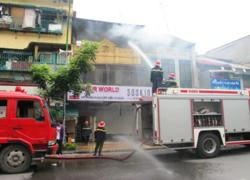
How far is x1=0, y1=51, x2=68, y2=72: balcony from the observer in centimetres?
1880

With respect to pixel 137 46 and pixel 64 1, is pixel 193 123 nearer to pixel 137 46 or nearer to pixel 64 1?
pixel 137 46

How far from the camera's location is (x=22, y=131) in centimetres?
937

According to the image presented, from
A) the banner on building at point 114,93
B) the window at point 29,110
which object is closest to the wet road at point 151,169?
the window at point 29,110

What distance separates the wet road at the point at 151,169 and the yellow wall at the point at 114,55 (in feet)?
31.1

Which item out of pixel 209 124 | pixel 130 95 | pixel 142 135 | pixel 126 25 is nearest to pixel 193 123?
pixel 209 124

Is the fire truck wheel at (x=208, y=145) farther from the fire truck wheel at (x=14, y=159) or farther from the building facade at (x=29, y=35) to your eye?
the building facade at (x=29, y=35)

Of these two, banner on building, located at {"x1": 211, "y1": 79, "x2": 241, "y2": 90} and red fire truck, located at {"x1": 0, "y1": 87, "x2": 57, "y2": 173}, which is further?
banner on building, located at {"x1": 211, "y1": 79, "x2": 241, "y2": 90}

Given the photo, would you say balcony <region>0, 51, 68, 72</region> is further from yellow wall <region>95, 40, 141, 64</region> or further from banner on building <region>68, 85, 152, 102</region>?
banner on building <region>68, 85, 152, 102</region>

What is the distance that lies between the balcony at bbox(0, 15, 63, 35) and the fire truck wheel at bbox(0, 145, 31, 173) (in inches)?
485

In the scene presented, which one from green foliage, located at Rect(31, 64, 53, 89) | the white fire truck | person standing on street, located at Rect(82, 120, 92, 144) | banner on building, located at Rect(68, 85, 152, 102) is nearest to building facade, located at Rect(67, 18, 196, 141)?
banner on building, located at Rect(68, 85, 152, 102)

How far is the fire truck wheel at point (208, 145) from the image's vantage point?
1141 cm

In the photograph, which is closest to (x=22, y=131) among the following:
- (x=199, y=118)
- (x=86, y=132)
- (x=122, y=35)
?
(x=199, y=118)

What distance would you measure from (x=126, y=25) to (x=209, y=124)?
42.9 ft

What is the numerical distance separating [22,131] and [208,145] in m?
6.61
